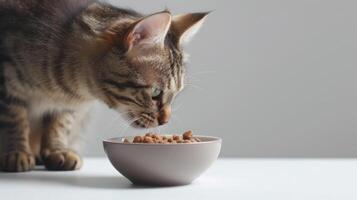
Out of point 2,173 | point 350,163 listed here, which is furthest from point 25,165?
point 350,163

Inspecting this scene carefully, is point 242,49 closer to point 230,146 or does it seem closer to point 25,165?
point 230,146

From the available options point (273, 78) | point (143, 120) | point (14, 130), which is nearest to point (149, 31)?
point (143, 120)

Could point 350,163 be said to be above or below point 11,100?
below

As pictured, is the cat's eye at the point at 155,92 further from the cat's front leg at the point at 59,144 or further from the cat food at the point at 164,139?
the cat's front leg at the point at 59,144

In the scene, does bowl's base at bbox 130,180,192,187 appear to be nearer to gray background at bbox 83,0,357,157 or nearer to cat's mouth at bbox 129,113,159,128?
cat's mouth at bbox 129,113,159,128

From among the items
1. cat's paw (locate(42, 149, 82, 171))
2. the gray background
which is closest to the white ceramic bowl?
cat's paw (locate(42, 149, 82, 171))

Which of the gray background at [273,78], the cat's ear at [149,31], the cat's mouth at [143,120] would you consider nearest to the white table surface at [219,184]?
the cat's mouth at [143,120]

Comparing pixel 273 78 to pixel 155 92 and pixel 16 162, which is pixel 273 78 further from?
pixel 16 162
